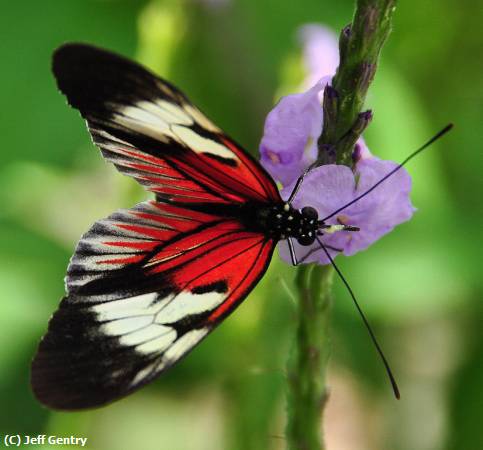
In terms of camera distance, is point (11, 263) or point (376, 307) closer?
point (376, 307)

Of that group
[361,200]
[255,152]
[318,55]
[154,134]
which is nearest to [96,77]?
[154,134]

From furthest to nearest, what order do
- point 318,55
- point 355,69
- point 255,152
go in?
point 255,152 < point 318,55 < point 355,69

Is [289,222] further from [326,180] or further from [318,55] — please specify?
[318,55]

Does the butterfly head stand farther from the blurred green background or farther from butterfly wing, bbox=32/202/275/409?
the blurred green background

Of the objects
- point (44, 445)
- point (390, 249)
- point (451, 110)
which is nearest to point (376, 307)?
point (390, 249)

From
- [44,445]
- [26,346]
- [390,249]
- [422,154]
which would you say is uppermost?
[422,154]

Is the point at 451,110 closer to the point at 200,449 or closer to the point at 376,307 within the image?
the point at 376,307

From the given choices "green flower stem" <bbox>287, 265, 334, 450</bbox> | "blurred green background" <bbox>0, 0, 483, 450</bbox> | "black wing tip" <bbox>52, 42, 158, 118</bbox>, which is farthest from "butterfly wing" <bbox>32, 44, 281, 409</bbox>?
"blurred green background" <bbox>0, 0, 483, 450</bbox>
